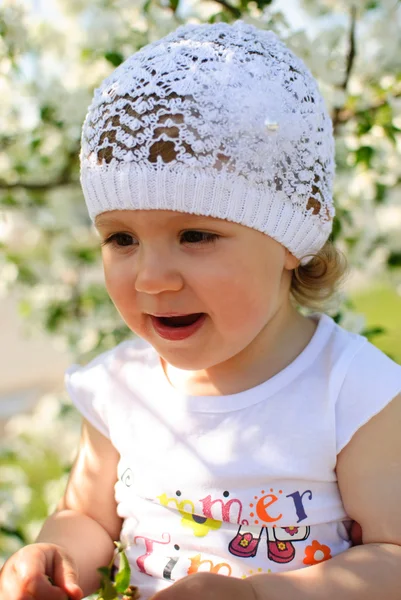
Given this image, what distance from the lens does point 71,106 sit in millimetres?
2797

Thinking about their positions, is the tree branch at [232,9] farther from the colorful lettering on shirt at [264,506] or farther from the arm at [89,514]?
the colorful lettering on shirt at [264,506]

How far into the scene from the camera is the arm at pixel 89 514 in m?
1.84

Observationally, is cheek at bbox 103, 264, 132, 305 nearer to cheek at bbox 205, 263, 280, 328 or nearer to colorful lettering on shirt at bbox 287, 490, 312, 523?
cheek at bbox 205, 263, 280, 328

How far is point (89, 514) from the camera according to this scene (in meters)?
1.95

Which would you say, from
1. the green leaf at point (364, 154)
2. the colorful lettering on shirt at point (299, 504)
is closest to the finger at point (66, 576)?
the colorful lettering on shirt at point (299, 504)

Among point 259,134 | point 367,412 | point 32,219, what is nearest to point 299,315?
point 367,412

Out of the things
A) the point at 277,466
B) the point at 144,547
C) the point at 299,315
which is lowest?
the point at 144,547

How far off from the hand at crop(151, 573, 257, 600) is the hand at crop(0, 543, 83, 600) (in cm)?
24

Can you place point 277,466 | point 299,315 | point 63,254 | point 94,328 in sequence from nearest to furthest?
1. point 277,466
2. point 299,315
3. point 94,328
4. point 63,254

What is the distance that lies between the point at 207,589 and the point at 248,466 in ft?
1.16

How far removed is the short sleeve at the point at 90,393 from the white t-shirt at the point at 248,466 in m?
0.06

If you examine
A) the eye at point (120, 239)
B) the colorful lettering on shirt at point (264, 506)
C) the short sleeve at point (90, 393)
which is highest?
the eye at point (120, 239)

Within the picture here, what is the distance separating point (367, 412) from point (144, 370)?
62 cm

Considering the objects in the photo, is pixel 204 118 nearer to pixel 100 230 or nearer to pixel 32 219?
pixel 100 230
